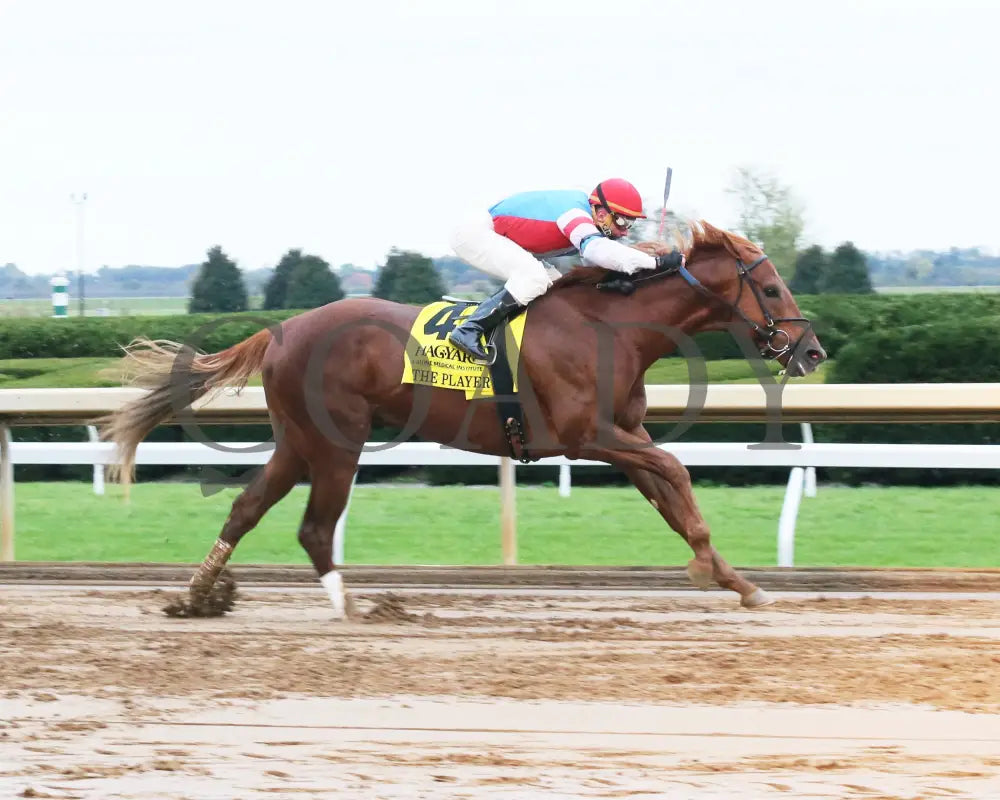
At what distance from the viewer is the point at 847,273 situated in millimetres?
10000

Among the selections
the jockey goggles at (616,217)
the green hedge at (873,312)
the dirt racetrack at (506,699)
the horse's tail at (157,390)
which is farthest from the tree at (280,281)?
the jockey goggles at (616,217)

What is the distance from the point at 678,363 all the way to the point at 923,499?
1.67 meters

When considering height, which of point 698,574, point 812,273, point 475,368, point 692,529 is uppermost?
point 812,273

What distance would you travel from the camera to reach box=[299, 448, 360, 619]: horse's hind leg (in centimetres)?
558

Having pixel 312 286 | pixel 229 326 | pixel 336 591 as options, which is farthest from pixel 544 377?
pixel 229 326

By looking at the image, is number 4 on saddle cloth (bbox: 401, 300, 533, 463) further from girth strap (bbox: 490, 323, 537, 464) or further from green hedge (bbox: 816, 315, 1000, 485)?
green hedge (bbox: 816, 315, 1000, 485)

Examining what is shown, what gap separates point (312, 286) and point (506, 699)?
5529 mm

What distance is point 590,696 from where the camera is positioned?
4.03 m

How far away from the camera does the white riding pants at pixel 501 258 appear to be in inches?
217

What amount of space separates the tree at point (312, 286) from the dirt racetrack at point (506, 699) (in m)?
3.63

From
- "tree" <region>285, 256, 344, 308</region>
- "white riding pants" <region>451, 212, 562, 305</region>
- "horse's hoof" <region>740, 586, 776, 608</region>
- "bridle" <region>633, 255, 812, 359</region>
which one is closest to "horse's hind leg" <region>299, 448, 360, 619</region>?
"white riding pants" <region>451, 212, 562, 305</region>

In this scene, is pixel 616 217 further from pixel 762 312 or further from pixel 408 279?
pixel 408 279

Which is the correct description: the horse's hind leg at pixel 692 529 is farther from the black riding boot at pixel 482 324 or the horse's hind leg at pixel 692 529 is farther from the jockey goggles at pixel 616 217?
the jockey goggles at pixel 616 217

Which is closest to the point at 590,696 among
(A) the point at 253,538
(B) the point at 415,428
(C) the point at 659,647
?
(C) the point at 659,647
